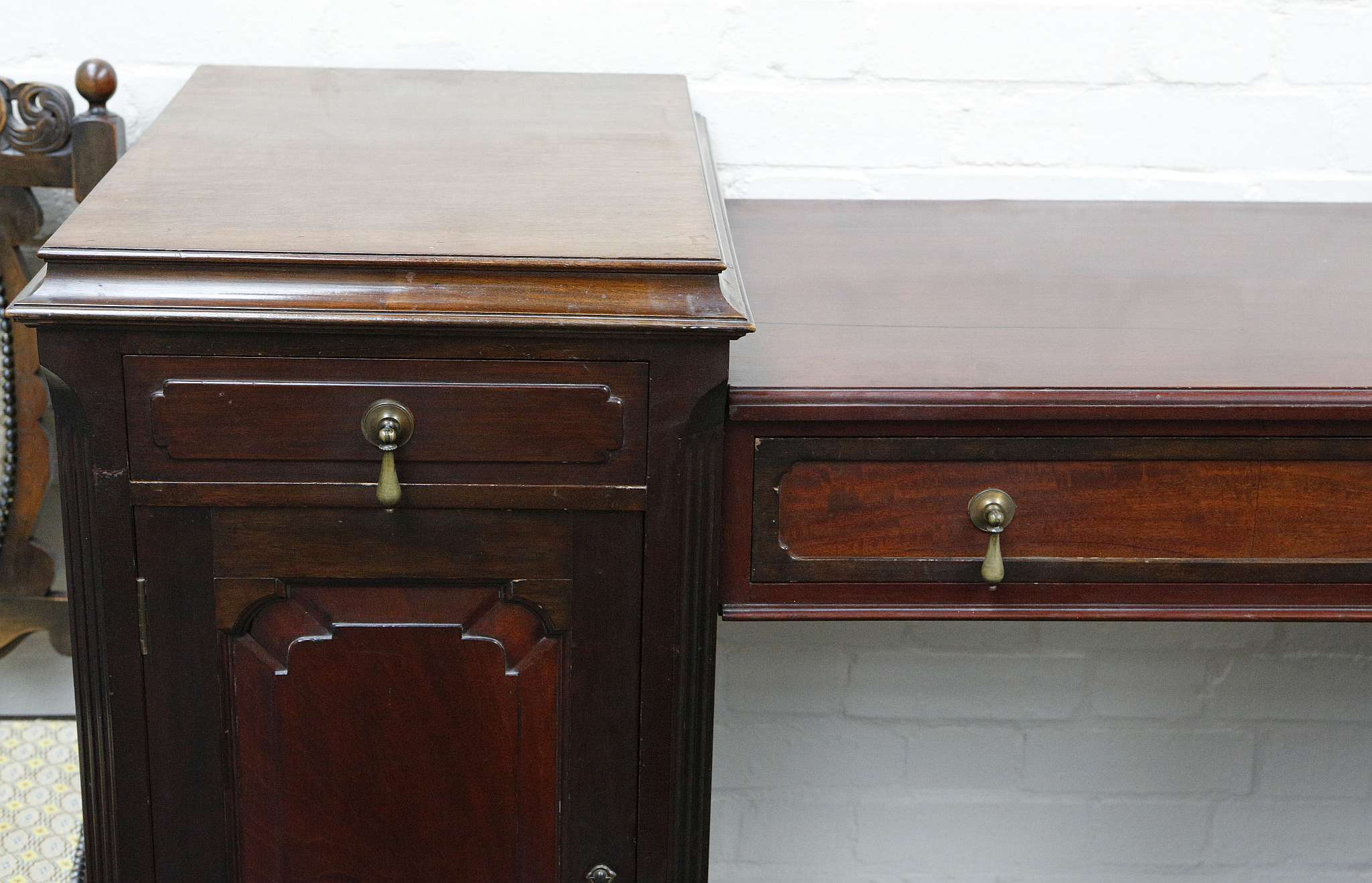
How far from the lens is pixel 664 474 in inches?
28.6

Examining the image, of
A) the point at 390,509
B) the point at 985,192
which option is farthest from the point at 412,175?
the point at 985,192

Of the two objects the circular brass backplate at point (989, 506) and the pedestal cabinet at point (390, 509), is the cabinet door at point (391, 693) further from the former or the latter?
the circular brass backplate at point (989, 506)

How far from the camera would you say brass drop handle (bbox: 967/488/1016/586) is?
758 millimetres

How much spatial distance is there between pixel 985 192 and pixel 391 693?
715mm

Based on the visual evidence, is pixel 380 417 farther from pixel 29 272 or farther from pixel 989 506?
pixel 29 272

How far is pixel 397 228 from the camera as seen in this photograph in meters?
0.71

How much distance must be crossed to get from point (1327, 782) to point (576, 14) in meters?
1.08

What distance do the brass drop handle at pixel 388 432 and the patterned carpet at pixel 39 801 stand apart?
55 cm

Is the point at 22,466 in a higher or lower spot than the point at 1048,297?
lower

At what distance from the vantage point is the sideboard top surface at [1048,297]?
2.51 ft

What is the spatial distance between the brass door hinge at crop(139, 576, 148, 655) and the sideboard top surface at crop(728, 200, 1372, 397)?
35cm

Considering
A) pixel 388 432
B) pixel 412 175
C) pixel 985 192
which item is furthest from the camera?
pixel 985 192

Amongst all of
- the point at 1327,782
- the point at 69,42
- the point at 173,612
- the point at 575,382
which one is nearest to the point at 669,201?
the point at 575,382

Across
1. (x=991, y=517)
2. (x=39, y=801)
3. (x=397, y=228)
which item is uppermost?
(x=397, y=228)
